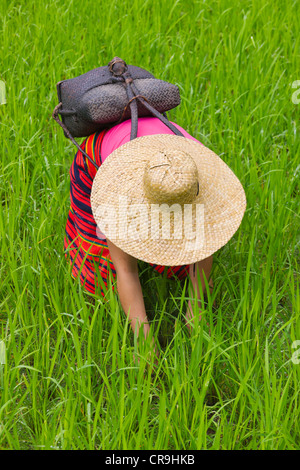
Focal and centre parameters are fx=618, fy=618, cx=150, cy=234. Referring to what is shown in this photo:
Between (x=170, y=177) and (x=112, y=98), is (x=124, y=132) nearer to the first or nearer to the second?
(x=112, y=98)

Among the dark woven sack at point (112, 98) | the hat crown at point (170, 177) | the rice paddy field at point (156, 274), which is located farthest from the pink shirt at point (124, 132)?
the rice paddy field at point (156, 274)

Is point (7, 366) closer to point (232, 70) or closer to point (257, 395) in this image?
point (257, 395)

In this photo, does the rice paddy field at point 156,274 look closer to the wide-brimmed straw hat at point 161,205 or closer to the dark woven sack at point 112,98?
the wide-brimmed straw hat at point 161,205

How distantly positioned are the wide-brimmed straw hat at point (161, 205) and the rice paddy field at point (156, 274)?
0.67ft

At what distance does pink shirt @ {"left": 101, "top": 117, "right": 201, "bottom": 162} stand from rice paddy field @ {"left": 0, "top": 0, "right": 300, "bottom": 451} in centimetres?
37

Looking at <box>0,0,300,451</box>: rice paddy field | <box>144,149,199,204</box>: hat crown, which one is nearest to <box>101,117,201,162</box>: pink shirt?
<box>144,149,199,204</box>: hat crown

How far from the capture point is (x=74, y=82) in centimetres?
175

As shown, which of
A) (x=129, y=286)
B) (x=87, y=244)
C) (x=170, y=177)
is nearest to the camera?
(x=170, y=177)

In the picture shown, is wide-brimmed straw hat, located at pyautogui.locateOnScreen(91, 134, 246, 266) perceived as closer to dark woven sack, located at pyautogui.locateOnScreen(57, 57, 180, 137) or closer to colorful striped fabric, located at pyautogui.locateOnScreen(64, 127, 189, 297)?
dark woven sack, located at pyautogui.locateOnScreen(57, 57, 180, 137)

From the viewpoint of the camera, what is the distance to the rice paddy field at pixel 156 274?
1.46m

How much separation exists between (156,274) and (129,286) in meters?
0.30

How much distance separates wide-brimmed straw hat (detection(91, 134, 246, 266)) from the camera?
1368 millimetres

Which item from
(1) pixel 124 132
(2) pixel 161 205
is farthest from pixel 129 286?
(1) pixel 124 132

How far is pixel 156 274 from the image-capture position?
1.87 metres
